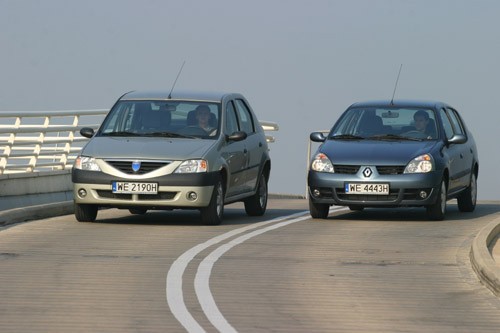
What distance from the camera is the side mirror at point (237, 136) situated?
19.0 metres

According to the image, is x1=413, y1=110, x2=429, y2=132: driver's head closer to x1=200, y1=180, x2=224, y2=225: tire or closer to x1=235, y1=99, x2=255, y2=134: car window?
x1=235, y1=99, x2=255, y2=134: car window

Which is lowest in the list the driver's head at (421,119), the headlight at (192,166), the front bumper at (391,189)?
the front bumper at (391,189)

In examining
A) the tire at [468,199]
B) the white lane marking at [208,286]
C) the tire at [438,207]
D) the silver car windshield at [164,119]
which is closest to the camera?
the white lane marking at [208,286]

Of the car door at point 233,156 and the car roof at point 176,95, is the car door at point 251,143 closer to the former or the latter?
the car door at point 233,156

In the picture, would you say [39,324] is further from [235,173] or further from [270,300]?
[235,173]

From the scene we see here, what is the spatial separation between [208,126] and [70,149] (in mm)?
6895

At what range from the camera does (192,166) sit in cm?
1811

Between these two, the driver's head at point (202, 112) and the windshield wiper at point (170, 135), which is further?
the driver's head at point (202, 112)

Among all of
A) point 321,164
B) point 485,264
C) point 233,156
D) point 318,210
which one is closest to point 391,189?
point 321,164

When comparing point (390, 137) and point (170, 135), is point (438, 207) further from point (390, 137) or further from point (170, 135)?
point (170, 135)

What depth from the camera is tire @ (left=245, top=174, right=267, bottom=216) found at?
20.6m

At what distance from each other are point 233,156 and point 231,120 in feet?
2.47

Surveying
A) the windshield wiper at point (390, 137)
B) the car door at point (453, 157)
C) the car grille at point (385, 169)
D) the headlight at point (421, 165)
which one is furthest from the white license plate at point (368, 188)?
the car door at point (453, 157)

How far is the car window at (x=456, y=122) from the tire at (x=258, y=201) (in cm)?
289
